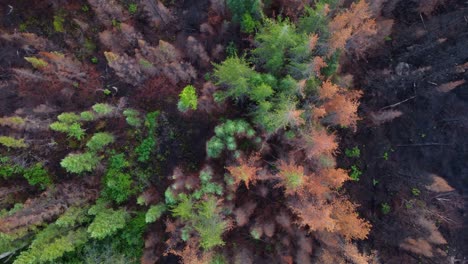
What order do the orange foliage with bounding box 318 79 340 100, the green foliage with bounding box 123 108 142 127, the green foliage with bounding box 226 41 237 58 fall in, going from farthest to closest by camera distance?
the green foliage with bounding box 226 41 237 58 → the green foliage with bounding box 123 108 142 127 → the orange foliage with bounding box 318 79 340 100

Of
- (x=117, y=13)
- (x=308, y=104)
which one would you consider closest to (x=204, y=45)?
(x=117, y=13)

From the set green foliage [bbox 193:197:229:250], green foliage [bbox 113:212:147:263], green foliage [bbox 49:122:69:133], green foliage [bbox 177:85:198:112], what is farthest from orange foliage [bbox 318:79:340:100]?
green foliage [bbox 49:122:69:133]

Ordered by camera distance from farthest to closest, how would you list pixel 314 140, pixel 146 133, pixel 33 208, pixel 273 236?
pixel 146 133
pixel 273 236
pixel 33 208
pixel 314 140

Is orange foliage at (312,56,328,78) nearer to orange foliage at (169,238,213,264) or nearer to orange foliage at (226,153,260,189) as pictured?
orange foliage at (226,153,260,189)

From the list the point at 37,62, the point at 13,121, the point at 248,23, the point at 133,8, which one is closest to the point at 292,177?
the point at 248,23

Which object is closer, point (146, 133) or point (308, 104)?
point (308, 104)

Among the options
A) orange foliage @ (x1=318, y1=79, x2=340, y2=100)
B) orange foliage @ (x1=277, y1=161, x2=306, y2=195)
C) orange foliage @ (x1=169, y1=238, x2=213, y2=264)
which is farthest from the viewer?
orange foliage @ (x1=169, y1=238, x2=213, y2=264)

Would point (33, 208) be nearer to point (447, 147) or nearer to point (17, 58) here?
point (17, 58)

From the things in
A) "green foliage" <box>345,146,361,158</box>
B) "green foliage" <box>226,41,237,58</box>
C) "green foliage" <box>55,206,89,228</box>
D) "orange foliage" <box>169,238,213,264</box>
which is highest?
"green foliage" <box>226,41,237,58</box>
